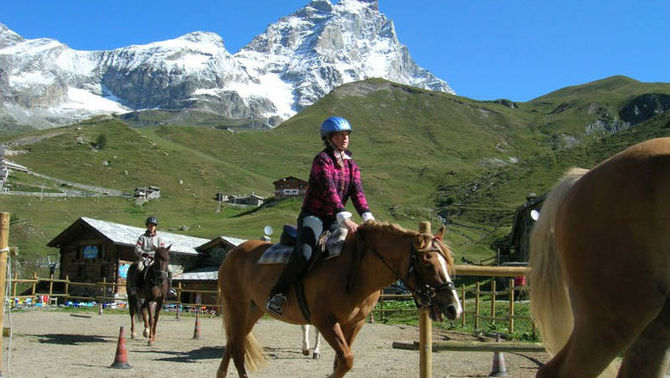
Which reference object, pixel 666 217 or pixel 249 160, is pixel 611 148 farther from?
pixel 249 160

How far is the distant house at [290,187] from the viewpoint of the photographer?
329 ft

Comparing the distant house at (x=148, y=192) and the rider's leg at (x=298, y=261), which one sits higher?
the distant house at (x=148, y=192)

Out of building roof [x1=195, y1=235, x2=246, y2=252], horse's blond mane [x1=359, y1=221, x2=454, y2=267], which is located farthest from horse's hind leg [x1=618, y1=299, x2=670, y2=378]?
building roof [x1=195, y1=235, x2=246, y2=252]

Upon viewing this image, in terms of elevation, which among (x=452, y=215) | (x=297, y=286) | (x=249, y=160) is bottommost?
(x=297, y=286)

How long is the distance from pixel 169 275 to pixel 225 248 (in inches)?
1123

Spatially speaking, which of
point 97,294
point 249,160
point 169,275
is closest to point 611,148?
point 97,294

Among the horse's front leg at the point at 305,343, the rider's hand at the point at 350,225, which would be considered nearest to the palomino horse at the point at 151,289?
the horse's front leg at the point at 305,343

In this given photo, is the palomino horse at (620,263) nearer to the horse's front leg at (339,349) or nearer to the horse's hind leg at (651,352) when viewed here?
the horse's hind leg at (651,352)

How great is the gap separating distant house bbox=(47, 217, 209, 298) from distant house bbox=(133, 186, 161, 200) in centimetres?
6463

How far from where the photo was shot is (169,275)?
15.2 meters

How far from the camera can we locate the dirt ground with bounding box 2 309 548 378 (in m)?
9.38

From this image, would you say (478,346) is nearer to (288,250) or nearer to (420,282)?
(420,282)

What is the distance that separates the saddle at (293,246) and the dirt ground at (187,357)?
10.1ft

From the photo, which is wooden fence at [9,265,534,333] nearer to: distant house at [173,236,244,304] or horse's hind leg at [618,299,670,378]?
horse's hind leg at [618,299,670,378]
